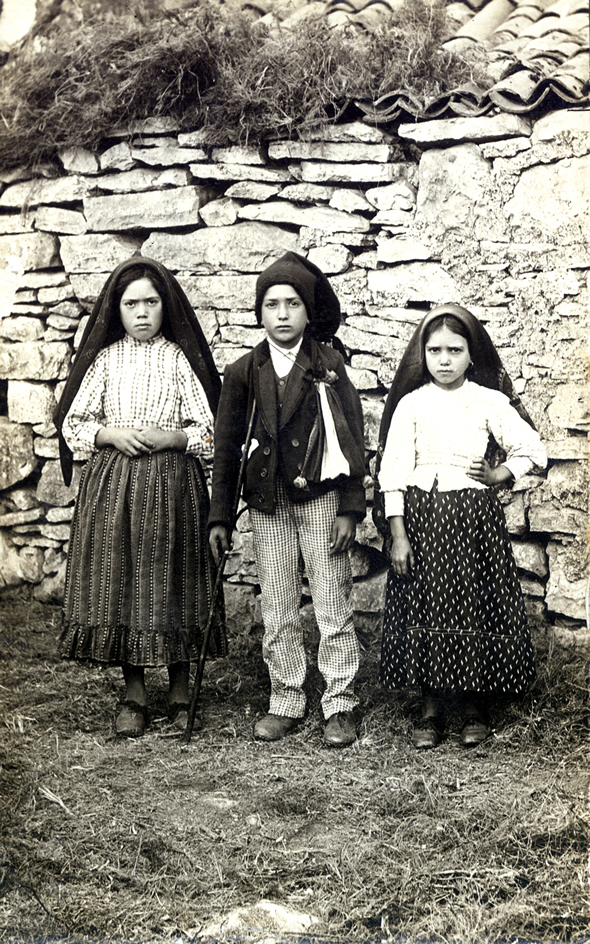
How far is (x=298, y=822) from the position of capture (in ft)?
8.95

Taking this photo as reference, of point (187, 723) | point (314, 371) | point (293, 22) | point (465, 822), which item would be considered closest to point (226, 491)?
point (314, 371)

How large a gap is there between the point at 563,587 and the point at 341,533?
1.17m

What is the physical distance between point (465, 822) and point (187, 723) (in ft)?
3.83

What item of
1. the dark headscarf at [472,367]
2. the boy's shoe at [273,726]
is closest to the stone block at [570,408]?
the dark headscarf at [472,367]

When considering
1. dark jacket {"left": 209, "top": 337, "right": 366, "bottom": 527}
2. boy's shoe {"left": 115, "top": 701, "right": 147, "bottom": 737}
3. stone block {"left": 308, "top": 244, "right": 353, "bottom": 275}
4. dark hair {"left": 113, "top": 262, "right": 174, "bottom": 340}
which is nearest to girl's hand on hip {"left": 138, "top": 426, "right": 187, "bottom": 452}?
dark jacket {"left": 209, "top": 337, "right": 366, "bottom": 527}

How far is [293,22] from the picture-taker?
3.53 metres

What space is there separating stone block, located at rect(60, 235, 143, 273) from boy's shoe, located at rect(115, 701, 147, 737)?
214cm

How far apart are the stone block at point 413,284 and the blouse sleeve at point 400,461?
74 centimetres

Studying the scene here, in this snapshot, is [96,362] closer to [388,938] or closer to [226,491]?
[226,491]

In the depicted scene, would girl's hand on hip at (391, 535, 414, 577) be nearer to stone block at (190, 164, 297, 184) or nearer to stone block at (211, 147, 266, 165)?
stone block at (190, 164, 297, 184)

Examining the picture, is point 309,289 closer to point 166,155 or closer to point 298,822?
point 166,155

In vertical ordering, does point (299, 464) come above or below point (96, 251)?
below

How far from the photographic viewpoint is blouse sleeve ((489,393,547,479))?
121 inches

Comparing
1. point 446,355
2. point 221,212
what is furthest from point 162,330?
point 446,355
